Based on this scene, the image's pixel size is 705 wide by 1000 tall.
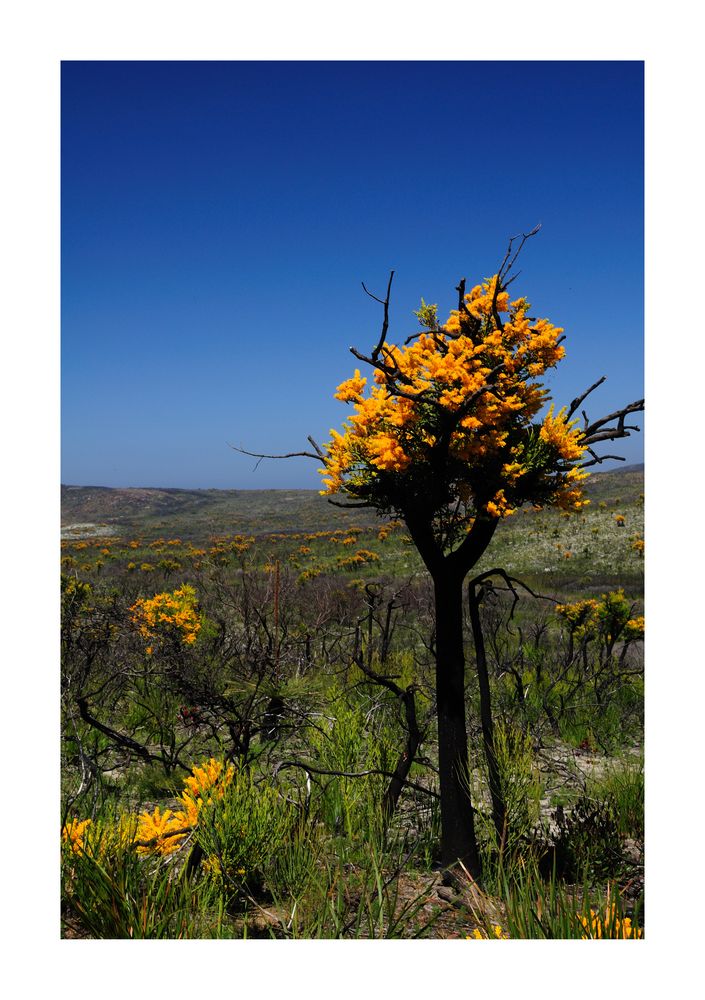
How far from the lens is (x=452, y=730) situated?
9.89 feet

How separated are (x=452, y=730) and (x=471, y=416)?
1.54 meters

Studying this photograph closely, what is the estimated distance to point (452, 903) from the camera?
289 cm

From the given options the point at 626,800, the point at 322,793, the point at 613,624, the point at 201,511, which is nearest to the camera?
the point at 322,793

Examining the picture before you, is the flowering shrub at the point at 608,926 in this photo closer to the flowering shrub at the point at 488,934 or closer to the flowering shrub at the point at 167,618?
the flowering shrub at the point at 488,934

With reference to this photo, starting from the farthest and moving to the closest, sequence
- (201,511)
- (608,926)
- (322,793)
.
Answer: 1. (201,511)
2. (322,793)
3. (608,926)

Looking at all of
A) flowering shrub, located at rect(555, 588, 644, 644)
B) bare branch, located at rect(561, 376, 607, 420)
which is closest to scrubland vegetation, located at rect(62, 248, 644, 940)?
bare branch, located at rect(561, 376, 607, 420)

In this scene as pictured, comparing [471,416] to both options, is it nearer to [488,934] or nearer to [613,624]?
[488,934]

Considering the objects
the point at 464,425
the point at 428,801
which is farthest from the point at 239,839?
the point at 464,425

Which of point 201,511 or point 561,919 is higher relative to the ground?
point 201,511

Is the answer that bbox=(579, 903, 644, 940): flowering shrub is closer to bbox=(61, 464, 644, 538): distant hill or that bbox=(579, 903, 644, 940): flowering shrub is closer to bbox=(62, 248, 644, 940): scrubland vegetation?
bbox=(62, 248, 644, 940): scrubland vegetation

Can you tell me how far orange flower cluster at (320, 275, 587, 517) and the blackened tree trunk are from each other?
0.52 meters

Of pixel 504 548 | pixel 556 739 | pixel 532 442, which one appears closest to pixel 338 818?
pixel 532 442
